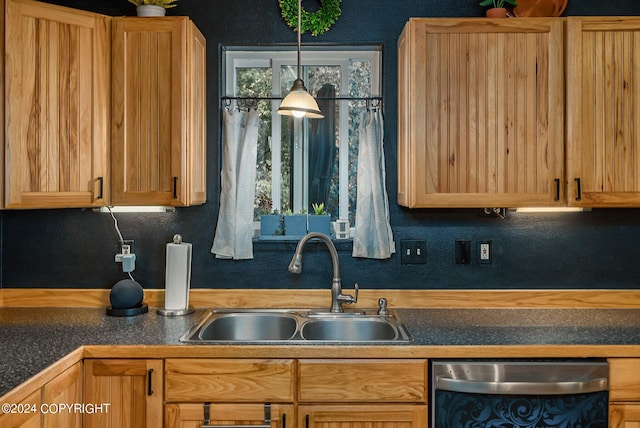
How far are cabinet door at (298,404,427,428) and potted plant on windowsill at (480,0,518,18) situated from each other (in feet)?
5.27

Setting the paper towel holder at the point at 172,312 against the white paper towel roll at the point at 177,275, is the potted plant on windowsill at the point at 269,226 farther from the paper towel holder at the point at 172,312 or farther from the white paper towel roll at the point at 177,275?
the paper towel holder at the point at 172,312

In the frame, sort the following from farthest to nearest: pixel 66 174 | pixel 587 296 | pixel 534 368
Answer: pixel 587 296 < pixel 66 174 < pixel 534 368

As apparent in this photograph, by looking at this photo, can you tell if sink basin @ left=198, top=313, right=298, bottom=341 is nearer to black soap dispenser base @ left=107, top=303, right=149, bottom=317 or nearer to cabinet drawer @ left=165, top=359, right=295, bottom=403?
black soap dispenser base @ left=107, top=303, right=149, bottom=317

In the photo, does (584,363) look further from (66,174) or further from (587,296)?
(66,174)

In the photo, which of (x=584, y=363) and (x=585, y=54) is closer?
(x=584, y=363)

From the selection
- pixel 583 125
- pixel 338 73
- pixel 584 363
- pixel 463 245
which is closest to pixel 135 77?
pixel 338 73

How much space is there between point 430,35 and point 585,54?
2.07 ft

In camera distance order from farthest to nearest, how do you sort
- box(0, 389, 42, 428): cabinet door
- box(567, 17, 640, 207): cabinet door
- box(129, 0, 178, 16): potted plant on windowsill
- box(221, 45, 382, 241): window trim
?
1. box(221, 45, 382, 241): window trim
2. box(129, 0, 178, 16): potted plant on windowsill
3. box(567, 17, 640, 207): cabinet door
4. box(0, 389, 42, 428): cabinet door

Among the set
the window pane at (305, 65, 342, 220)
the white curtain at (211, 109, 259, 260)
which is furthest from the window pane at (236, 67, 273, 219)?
the window pane at (305, 65, 342, 220)

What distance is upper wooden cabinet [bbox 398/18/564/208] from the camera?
221cm

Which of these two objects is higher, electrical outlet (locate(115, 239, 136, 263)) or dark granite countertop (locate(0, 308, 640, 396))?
electrical outlet (locate(115, 239, 136, 263))

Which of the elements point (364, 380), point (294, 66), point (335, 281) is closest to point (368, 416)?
point (364, 380)

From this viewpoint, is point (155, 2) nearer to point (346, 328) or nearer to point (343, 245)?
point (343, 245)

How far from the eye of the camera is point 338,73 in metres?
2.70
